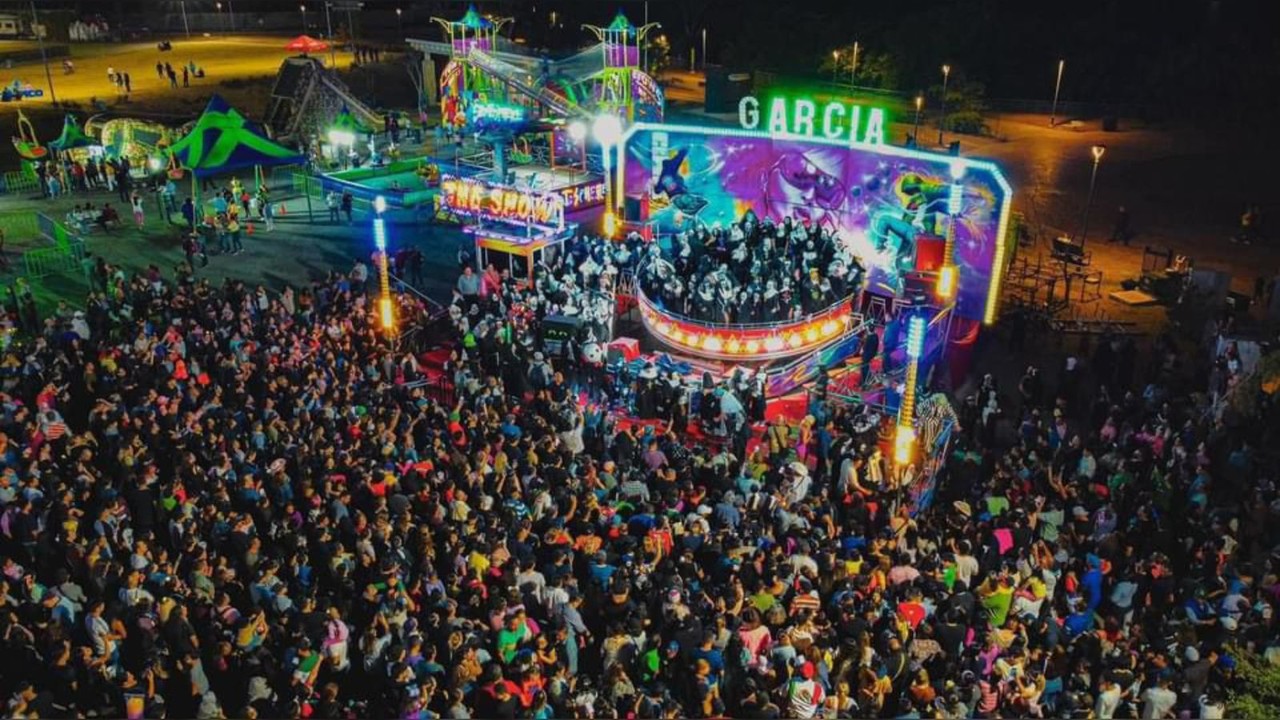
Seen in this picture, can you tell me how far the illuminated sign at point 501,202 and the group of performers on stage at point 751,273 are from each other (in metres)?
2.99

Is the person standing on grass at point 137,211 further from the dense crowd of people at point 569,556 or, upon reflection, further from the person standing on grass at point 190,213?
the dense crowd of people at point 569,556

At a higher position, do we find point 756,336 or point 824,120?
point 824,120

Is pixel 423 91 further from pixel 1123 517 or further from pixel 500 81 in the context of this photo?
pixel 1123 517

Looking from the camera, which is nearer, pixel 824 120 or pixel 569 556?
pixel 569 556

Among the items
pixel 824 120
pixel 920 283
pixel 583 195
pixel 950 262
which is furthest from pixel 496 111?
pixel 950 262

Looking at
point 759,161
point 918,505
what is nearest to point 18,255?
point 759,161

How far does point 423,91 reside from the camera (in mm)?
50031

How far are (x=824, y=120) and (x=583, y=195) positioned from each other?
367 inches

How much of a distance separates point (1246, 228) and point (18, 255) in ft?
114

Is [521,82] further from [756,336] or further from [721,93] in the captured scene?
[756,336]

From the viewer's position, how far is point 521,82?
3666 centimetres

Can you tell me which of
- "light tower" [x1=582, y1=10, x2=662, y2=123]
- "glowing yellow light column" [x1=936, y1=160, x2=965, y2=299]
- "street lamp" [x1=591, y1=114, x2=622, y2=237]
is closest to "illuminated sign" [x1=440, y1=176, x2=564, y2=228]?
"street lamp" [x1=591, y1=114, x2=622, y2=237]

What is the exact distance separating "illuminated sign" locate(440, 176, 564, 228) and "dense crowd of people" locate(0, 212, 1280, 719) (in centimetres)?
797

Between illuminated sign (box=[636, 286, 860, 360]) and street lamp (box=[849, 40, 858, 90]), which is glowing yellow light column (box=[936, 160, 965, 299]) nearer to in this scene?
illuminated sign (box=[636, 286, 860, 360])
